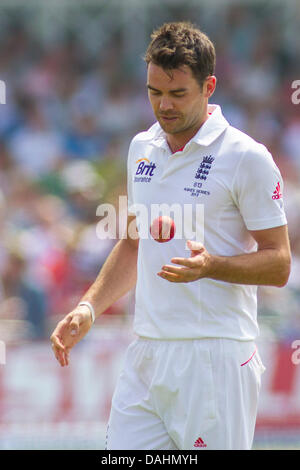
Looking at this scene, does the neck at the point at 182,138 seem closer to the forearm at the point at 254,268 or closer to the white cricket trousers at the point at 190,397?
the forearm at the point at 254,268

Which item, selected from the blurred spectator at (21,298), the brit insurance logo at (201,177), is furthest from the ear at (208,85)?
the blurred spectator at (21,298)

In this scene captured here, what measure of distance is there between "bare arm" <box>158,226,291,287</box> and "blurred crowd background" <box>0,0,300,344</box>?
17.7 ft

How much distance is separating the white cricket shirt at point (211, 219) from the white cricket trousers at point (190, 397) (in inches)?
2.6

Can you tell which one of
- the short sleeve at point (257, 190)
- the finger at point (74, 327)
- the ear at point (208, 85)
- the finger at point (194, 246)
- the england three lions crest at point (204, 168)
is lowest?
the finger at point (74, 327)

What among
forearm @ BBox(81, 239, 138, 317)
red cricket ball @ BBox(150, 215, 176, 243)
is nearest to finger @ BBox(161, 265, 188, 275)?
red cricket ball @ BBox(150, 215, 176, 243)

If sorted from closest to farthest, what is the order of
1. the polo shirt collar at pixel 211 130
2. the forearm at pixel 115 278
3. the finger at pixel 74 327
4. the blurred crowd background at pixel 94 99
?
the polo shirt collar at pixel 211 130 < the finger at pixel 74 327 < the forearm at pixel 115 278 < the blurred crowd background at pixel 94 99

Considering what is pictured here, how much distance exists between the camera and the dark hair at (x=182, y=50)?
339cm

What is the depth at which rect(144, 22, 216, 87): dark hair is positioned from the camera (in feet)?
11.1

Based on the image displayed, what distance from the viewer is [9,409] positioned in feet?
23.3

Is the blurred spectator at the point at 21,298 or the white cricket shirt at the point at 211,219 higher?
the blurred spectator at the point at 21,298

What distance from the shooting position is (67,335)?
3.57m

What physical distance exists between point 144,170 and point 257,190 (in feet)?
1.79

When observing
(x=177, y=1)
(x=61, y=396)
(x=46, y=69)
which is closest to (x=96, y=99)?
(x=46, y=69)
